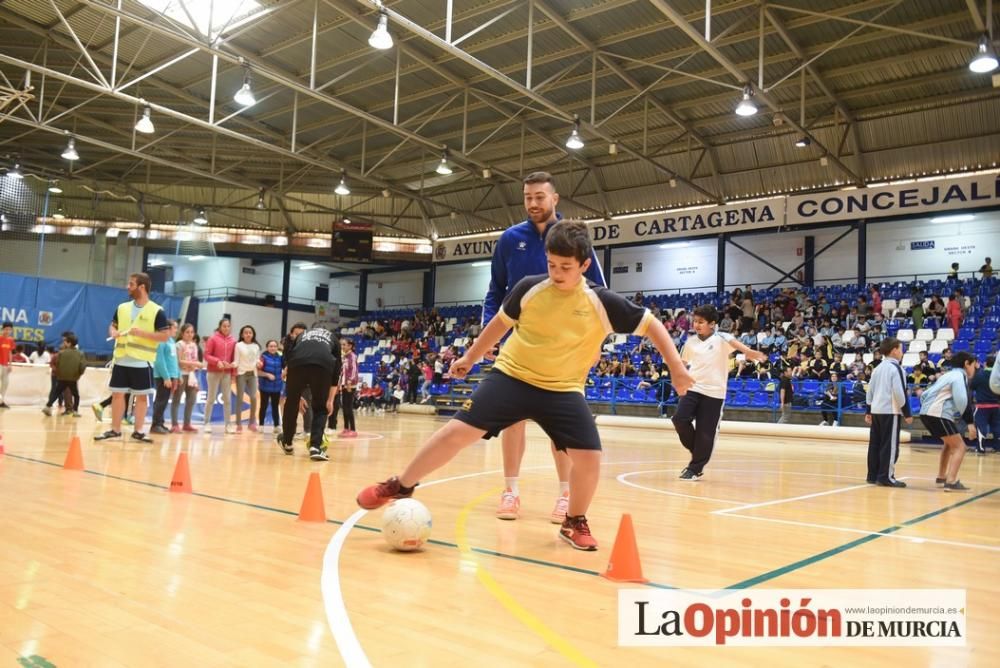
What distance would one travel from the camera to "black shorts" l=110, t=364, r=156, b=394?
27.4ft

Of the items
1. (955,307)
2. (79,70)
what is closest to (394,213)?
(79,70)

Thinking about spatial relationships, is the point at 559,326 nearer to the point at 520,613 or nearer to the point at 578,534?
the point at 578,534

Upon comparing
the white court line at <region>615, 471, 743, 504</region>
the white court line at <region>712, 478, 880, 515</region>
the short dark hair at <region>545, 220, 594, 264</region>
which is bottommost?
the white court line at <region>615, 471, 743, 504</region>

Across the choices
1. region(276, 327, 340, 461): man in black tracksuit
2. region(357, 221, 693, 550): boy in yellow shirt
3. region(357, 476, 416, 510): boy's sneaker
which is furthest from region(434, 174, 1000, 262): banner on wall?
region(357, 476, 416, 510): boy's sneaker

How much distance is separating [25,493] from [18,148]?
98.6ft

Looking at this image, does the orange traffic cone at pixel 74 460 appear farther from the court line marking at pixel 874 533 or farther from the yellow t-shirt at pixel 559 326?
the court line marking at pixel 874 533

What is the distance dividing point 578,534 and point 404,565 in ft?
3.21

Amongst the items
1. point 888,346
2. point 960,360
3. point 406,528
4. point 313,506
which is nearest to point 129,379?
point 313,506

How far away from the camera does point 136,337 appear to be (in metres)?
8.41

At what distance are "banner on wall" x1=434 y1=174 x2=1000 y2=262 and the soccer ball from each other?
24244 millimetres

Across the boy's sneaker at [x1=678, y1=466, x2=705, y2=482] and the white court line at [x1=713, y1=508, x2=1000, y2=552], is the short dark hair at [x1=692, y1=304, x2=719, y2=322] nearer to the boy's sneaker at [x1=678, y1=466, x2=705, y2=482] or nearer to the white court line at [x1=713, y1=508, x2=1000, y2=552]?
the boy's sneaker at [x1=678, y1=466, x2=705, y2=482]

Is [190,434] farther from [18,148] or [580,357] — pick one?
[18,148]

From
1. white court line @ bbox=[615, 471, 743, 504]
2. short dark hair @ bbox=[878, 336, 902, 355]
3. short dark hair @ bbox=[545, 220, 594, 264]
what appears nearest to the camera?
short dark hair @ bbox=[545, 220, 594, 264]

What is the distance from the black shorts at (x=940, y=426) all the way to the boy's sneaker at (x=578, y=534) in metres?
5.42
